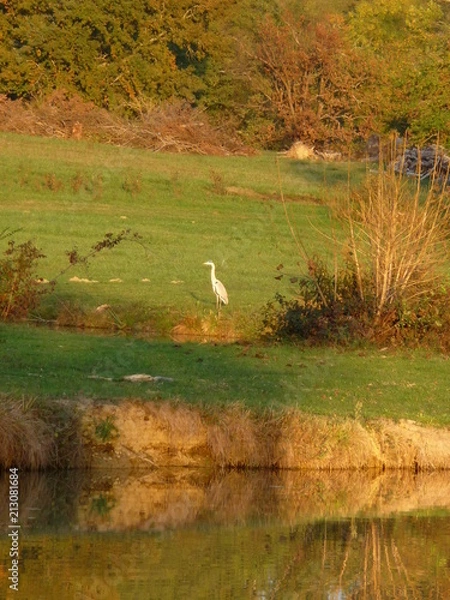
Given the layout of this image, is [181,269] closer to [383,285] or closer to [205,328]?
[205,328]

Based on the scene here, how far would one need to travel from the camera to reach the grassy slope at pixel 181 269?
20.9m

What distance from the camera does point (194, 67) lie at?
74.2 metres

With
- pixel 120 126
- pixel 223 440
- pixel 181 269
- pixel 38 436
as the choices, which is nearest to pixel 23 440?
pixel 38 436

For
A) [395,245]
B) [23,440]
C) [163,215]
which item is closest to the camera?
[23,440]

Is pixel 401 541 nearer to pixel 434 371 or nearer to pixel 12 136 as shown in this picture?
pixel 434 371

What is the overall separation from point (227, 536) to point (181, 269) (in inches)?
860

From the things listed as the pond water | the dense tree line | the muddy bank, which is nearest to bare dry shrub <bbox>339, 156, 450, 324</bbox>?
the muddy bank

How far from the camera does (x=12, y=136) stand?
5441 centimetres

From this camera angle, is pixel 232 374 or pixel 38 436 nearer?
pixel 38 436

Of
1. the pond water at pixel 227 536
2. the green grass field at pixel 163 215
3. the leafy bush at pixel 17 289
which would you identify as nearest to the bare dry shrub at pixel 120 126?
the green grass field at pixel 163 215

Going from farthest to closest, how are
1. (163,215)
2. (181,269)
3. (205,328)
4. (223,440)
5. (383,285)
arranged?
1. (163,215)
2. (181,269)
3. (205,328)
4. (383,285)
5. (223,440)

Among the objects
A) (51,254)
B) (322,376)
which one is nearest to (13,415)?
(322,376)

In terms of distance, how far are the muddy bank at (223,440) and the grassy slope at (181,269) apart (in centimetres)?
70

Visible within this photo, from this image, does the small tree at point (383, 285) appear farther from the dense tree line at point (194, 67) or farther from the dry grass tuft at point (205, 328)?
the dense tree line at point (194, 67)
